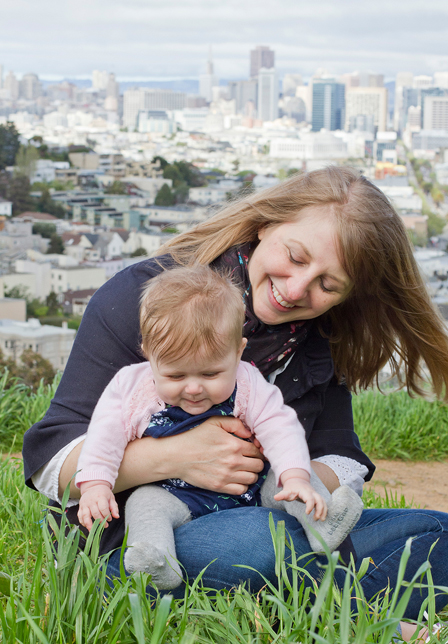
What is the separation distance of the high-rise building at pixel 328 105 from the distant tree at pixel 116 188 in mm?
34869

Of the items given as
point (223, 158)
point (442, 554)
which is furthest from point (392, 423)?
point (223, 158)

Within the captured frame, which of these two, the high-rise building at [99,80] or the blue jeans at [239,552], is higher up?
the high-rise building at [99,80]

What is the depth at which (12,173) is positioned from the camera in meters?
34.8

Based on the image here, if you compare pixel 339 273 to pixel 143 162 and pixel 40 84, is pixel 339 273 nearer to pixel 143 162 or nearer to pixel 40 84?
pixel 143 162

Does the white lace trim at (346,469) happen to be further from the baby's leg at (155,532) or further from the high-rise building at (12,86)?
the high-rise building at (12,86)

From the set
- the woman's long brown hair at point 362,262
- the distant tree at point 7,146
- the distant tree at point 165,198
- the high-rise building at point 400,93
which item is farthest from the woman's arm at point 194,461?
the high-rise building at point 400,93

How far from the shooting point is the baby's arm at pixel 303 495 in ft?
4.84

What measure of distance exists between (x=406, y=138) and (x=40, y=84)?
34431 millimetres

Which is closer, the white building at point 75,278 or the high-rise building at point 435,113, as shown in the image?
the white building at point 75,278

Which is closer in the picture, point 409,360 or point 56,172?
point 409,360

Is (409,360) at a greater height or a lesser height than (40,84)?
lesser

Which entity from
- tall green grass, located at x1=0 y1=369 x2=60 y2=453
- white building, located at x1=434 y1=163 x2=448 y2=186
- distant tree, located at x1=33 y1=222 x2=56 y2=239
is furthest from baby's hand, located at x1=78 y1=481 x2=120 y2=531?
white building, located at x1=434 y1=163 x2=448 y2=186

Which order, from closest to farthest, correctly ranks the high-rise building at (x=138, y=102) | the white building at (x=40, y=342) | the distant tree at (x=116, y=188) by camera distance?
the white building at (x=40, y=342), the distant tree at (x=116, y=188), the high-rise building at (x=138, y=102)

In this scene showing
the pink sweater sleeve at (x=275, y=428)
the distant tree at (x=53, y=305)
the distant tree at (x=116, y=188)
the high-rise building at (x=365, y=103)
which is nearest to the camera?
the pink sweater sleeve at (x=275, y=428)
